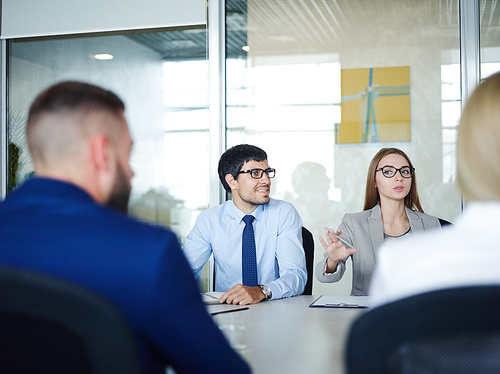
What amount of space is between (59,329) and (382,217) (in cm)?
277

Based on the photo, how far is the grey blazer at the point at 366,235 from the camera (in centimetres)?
312

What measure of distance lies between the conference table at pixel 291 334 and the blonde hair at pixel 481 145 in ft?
1.55

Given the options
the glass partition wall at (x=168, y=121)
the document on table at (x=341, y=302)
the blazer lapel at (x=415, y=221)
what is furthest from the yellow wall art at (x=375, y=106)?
the document on table at (x=341, y=302)

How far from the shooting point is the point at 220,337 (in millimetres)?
1048

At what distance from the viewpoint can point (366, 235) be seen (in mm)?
3203

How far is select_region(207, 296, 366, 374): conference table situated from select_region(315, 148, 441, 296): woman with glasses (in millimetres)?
725

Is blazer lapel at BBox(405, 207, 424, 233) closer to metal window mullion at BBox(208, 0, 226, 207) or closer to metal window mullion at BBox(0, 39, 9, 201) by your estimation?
metal window mullion at BBox(208, 0, 226, 207)

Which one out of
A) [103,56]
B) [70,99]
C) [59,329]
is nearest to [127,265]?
[59,329]

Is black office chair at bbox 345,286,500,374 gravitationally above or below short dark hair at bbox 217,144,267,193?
below

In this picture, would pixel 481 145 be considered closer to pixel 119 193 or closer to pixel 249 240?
pixel 119 193

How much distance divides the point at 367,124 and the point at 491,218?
3.24 metres

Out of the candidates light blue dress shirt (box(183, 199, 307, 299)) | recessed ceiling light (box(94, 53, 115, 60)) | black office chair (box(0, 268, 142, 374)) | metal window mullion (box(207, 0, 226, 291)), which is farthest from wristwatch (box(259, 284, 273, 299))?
recessed ceiling light (box(94, 53, 115, 60))

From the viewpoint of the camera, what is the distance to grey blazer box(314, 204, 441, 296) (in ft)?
10.2

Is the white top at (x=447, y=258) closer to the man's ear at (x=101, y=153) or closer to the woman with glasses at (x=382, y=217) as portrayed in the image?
the man's ear at (x=101, y=153)
